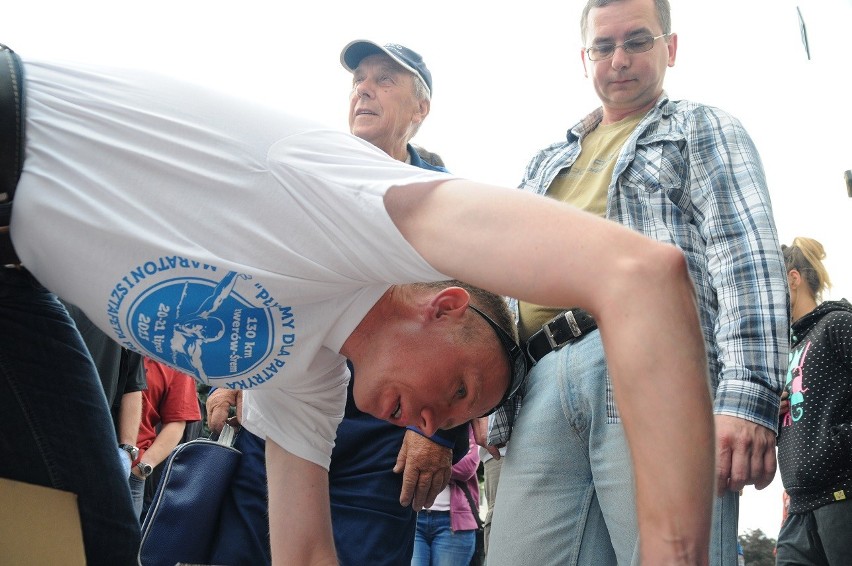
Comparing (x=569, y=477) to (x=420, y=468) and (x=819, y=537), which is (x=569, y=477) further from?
(x=819, y=537)

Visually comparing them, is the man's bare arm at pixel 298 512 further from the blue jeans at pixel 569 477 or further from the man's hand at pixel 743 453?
the man's hand at pixel 743 453

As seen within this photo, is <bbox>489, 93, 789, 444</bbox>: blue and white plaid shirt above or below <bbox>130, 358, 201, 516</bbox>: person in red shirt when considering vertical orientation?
above

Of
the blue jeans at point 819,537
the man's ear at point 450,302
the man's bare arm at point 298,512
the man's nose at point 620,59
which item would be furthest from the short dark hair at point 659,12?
the blue jeans at point 819,537

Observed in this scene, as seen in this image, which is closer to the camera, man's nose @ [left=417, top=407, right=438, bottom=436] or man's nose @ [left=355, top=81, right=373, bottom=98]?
man's nose @ [left=417, top=407, right=438, bottom=436]

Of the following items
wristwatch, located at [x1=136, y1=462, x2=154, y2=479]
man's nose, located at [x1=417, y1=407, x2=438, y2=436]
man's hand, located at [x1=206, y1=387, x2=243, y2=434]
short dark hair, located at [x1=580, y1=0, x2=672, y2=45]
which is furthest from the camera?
wristwatch, located at [x1=136, y1=462, x2=154, y2=479]

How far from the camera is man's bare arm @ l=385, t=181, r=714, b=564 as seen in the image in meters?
1.12

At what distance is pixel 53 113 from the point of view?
1.50 m

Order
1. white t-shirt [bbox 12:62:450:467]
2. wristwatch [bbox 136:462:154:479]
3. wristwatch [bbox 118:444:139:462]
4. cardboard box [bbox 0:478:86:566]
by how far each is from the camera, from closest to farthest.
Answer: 1. white t-shirt [bbox 12:62:450:467]
2. cardboard box [bbox 0:478:86:566]
3. wristwatch [bbox 118:444:139:462]
4. wristwatch [bbox 136:462:154:479]

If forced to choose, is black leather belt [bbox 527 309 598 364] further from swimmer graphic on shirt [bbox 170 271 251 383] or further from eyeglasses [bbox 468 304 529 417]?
swimmer graphic on shirt [bbox 170 271 251 383]

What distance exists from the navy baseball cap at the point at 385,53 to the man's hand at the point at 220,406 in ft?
4.23

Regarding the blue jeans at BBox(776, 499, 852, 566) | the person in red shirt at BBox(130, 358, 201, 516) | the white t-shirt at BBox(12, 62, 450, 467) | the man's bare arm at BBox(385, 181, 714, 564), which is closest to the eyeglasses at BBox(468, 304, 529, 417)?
the white t-shirt at BBox(12, 62, 450, 467)

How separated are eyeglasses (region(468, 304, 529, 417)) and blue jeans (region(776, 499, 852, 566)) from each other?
5.62ft

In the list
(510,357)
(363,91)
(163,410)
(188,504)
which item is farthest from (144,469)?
(510,357)

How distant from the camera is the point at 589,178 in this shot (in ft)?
7.78
